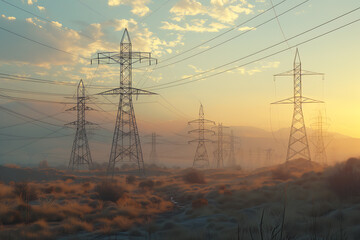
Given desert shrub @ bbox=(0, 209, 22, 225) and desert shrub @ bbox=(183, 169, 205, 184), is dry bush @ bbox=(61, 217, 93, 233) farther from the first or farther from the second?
desert shrub @ bbox=(183, 169, 205, 184)

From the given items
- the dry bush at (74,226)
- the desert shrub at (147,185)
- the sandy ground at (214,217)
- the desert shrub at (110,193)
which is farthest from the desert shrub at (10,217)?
the desert shrub at (147,185)

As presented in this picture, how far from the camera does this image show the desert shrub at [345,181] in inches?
953

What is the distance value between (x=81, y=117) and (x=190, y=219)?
172 feet

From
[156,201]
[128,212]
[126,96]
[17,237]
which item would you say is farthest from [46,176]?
[17,237]

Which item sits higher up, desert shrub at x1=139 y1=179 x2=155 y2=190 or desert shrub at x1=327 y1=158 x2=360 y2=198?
desert shrub at x1=327 y1=158 x2=360 y2=198

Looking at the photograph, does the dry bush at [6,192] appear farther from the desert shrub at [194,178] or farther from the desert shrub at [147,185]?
the desert shrub at [194,178]

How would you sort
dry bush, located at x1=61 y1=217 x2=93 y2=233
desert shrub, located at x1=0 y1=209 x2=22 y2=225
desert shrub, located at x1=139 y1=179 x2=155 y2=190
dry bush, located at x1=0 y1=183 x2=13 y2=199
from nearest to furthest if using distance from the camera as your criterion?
dry bush, located at x1=61 y1=217 x2=93 y2=233 → desert shrub, located at x1=0 y1=209 x2=22 y2=225 → dry bush, located at x1=0 y1=183 x2=13 y2=199 → desert shrub, located at x1=139 y1=179 x2=155 y2=190

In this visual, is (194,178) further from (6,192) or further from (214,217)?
(214,217)

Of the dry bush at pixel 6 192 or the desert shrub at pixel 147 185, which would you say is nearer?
the dry bush at pixel 6 192

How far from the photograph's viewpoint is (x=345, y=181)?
2522 centimetres

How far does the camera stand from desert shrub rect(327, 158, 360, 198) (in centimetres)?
2422

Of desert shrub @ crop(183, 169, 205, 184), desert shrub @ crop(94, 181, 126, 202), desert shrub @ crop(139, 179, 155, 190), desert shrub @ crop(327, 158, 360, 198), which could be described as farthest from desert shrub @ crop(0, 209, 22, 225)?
desert shrub @ crop(183, 169, 205, 184)

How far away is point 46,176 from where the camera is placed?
60156 mm

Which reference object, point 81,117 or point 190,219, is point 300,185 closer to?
point 190,219
